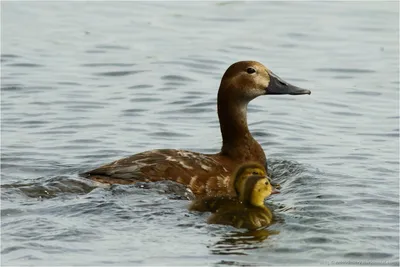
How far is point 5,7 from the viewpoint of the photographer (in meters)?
19.4

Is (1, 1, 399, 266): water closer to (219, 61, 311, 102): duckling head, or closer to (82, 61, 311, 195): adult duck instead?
(82, 61, 311, 195): adult duck

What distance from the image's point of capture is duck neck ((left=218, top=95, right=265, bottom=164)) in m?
11.4

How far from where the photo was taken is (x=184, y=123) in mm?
13891

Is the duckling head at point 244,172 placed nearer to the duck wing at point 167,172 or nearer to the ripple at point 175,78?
the duck wing at point 167,172

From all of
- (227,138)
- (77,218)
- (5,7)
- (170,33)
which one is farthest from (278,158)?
(5,7)

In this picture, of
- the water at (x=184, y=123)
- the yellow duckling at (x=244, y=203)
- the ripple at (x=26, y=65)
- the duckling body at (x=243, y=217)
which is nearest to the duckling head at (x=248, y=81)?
the water at (x=184, y=123)

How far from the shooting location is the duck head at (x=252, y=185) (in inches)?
395

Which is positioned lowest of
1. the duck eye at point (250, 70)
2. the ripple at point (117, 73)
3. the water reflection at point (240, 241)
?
the ripple at point (117, 73)

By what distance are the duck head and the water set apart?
0.24 metres

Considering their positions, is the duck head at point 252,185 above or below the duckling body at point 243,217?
above

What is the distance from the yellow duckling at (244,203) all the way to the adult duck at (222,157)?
10.6 inches

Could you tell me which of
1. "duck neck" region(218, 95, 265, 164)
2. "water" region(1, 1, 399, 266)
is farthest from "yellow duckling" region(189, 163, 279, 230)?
"duck neck" region(218, 95, 265, 164)

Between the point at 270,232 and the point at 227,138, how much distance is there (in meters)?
2.23

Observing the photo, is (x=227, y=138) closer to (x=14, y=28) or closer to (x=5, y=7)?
(x=14, y=28)
